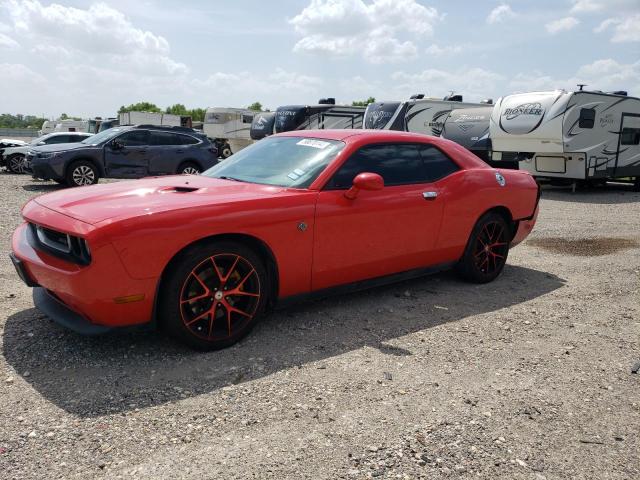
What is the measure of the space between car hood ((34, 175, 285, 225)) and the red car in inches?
0.5

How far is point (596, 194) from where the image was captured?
14.6 meters

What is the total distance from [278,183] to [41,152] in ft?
33.9

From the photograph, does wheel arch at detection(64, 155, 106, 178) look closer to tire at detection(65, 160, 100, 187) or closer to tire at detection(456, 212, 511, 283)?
tire at detection(65, 160, 100, 187)

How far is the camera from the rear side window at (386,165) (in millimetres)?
4246

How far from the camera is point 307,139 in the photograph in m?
4.68

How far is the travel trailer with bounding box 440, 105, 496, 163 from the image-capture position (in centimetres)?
1577

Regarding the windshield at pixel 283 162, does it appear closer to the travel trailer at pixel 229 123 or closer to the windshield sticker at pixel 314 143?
the windshield sticker at pixel 314 143

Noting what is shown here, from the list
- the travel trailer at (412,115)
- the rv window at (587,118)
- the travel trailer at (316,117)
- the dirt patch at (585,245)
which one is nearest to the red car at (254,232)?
the dirt patch at (585,245)

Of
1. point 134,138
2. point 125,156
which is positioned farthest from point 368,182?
point 134,138

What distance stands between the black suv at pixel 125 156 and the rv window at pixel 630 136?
10.7 meters

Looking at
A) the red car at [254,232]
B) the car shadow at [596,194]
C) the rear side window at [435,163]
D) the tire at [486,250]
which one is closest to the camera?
the red car at [254,232]

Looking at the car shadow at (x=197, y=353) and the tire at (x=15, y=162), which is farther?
the tire at (x=15, y=162)

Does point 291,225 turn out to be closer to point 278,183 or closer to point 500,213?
point 278,183

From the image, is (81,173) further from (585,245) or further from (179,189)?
(585,245)
